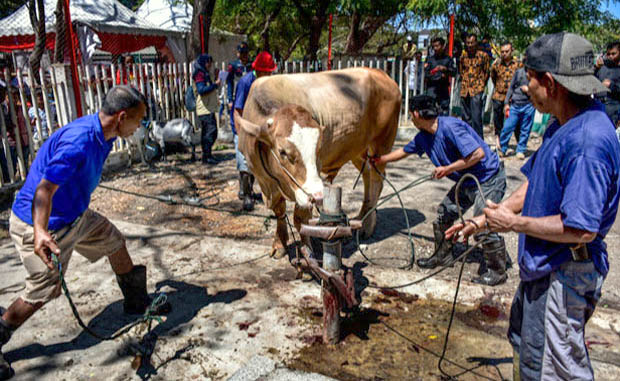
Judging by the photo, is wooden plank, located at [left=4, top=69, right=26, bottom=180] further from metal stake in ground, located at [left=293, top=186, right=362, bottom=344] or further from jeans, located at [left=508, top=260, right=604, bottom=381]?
jeans, located at [left=508, top=260, right=604, bottom=381]

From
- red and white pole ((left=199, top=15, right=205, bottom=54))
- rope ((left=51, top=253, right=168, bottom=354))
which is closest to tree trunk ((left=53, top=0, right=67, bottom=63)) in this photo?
red and white pole ((left=199, top=15, right=205, bottom=54))

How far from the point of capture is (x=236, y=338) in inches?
137

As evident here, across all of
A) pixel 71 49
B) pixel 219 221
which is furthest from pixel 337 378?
pixel 71 49

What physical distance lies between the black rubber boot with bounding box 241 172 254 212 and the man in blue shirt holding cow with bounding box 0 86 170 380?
3312mm

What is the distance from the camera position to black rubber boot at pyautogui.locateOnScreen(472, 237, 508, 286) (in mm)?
4215

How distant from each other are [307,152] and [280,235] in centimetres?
139

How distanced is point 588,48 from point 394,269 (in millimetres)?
2980

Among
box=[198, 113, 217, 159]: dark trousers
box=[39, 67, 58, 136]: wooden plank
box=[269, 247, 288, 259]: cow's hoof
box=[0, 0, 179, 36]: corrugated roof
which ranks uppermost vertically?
box=[0, 0, 179, 36]: corrugated roof

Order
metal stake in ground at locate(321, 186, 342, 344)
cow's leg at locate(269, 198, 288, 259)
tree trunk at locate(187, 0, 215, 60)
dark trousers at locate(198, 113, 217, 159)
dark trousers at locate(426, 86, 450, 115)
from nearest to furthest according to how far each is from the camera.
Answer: metal stake in ground at locate(321, 186, 342, 344)
cow's leg at locate(269, 198, 288, 259)
dark trousers at locate(198, 113, 217, 159)
dark trousers at locate(426, 86, 450, 115)
tree trunk at locate(187, 0, 215, 60)

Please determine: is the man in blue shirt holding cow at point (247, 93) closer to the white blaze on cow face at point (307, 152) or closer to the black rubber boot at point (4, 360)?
the white blaze on cow face at point (307, 152)

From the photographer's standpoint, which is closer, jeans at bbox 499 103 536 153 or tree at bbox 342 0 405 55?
jeans at bbox 499 103 536 153

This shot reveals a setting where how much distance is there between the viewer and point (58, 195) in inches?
120

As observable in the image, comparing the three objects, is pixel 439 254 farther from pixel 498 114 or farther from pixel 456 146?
pixel 498 114

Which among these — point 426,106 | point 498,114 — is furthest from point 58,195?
point 498,114
